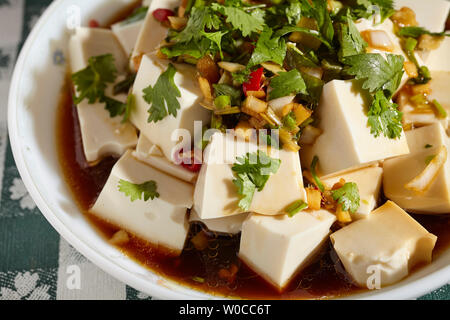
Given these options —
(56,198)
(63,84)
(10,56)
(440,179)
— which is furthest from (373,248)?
(10,56)

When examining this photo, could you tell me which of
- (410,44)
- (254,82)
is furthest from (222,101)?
(410,44)

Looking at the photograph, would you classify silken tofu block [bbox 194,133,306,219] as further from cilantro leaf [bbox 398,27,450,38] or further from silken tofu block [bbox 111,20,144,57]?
silken tofu block [bbox 111,20,144,57]

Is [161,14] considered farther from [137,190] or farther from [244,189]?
[244,189]

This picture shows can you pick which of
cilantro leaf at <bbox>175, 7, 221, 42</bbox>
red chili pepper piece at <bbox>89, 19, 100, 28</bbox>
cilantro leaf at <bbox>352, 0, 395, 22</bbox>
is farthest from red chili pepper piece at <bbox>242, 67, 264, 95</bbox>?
red chili pepper piece at <bbox>89, 19, 100, 28</bbox>

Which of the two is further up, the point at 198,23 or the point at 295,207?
the point at 198,23

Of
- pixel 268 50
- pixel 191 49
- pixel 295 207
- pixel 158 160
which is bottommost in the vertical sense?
pixel 158 160

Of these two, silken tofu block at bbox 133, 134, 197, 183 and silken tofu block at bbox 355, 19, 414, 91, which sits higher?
silken tofu block at bbox 355, 19, 414, 91

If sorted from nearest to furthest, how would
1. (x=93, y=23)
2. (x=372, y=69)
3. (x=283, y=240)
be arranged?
(x=283, y=240) → (x=372, y=69) → (x=93, y=23)

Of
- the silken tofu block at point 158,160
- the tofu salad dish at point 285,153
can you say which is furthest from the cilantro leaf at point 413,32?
the silken tofu block at point 158,160
